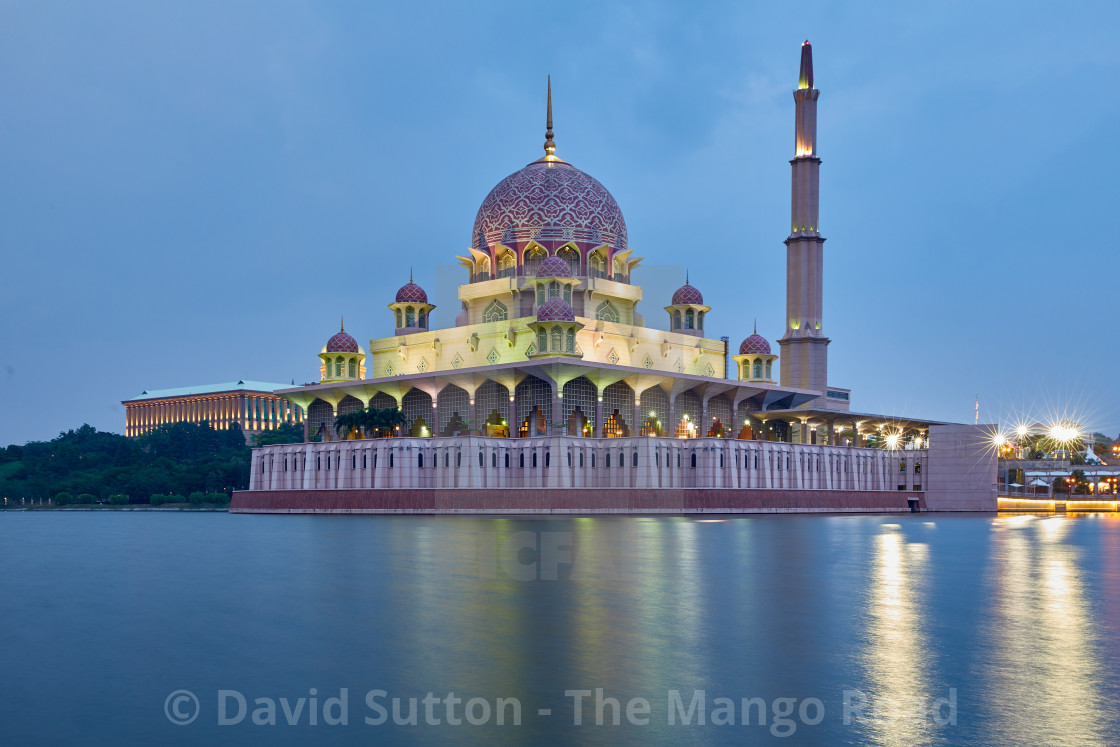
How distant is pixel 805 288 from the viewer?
8569 cm

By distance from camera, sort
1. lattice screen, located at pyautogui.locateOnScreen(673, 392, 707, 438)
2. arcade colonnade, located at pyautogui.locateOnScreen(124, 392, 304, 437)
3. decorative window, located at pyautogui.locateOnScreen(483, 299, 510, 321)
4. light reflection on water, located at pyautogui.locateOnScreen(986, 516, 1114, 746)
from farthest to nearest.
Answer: arcade colonnade, located at pyautogui.locateOnScreen(124, 392, 304, 437) < decorative window, located at pyautogui.locateOnScreen(483, 299, 510, 321) < lattice screen, located at pyautogui.locateOnScreen(673, 392, 707, 438) < light reflection on water, located at pyautogui.locateOnScreen(986, 516, 1114, 746)

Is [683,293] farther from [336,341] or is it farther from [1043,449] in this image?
[1043,449]

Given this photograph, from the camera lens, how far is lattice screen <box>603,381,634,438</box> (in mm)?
68062

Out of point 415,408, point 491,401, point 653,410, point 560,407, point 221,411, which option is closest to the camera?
point 560,407

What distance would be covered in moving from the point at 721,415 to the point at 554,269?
1824 centimetres

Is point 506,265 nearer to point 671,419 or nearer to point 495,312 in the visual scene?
point 495,312

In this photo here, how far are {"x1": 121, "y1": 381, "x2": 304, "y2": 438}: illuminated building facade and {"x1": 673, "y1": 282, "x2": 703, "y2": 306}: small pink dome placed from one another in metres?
84.3

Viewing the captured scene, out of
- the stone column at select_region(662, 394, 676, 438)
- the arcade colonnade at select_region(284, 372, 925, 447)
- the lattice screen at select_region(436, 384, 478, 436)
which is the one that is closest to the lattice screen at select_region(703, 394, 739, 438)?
the arcade colonnade at select_region(284, 372, 925, 447)

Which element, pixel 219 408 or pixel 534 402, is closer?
pixel 534 402

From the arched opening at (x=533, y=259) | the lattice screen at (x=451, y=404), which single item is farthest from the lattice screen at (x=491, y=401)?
the arched opening at (x=533, y=259)

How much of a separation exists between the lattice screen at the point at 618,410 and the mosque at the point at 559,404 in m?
0.12

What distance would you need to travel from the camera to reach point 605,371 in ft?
209

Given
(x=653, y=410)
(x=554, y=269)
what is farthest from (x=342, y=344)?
(x=653, y=410)

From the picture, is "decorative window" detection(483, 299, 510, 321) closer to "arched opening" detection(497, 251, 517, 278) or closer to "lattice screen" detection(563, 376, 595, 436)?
"arched opening" detection(497, 251, 517, 278)
